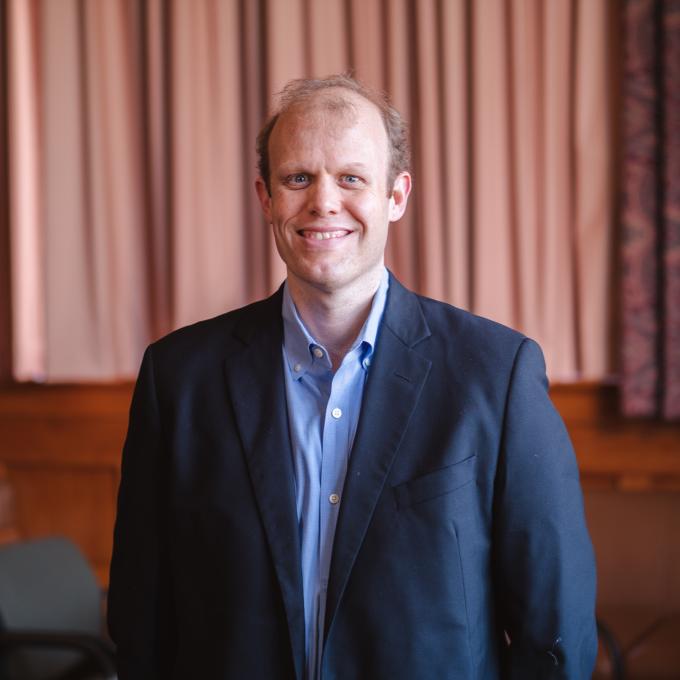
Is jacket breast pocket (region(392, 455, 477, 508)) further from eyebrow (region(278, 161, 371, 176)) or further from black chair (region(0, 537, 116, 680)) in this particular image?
black chair (region(0, 537, 116, 680))

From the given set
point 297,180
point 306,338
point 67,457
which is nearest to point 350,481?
point 306,338

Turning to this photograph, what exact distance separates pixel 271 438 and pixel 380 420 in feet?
0.59

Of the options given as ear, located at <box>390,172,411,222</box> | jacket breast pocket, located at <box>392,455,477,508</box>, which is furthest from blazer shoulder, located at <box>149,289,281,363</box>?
jacket breast pocket, located at <box>392,455,477,508</box>

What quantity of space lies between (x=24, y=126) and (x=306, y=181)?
304cm

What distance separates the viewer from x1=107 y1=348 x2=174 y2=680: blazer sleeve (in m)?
1.54

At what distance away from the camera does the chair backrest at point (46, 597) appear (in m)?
2.78

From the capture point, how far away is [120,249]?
3.91 metres

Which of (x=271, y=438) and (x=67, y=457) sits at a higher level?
(x=271, y=438)

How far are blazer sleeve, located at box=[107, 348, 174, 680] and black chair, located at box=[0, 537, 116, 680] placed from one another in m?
1.06

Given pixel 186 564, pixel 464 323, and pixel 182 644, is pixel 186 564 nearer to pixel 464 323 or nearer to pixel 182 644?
pixel 182 644

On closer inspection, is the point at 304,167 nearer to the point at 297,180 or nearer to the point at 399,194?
the point at 297,180

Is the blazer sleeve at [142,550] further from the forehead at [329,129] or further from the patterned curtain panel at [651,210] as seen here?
the patterned curtain panel at [651,210]

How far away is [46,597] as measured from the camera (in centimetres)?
289

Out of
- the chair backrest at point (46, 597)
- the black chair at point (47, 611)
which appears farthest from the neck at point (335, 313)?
the chair backrest at point (46, 597)
